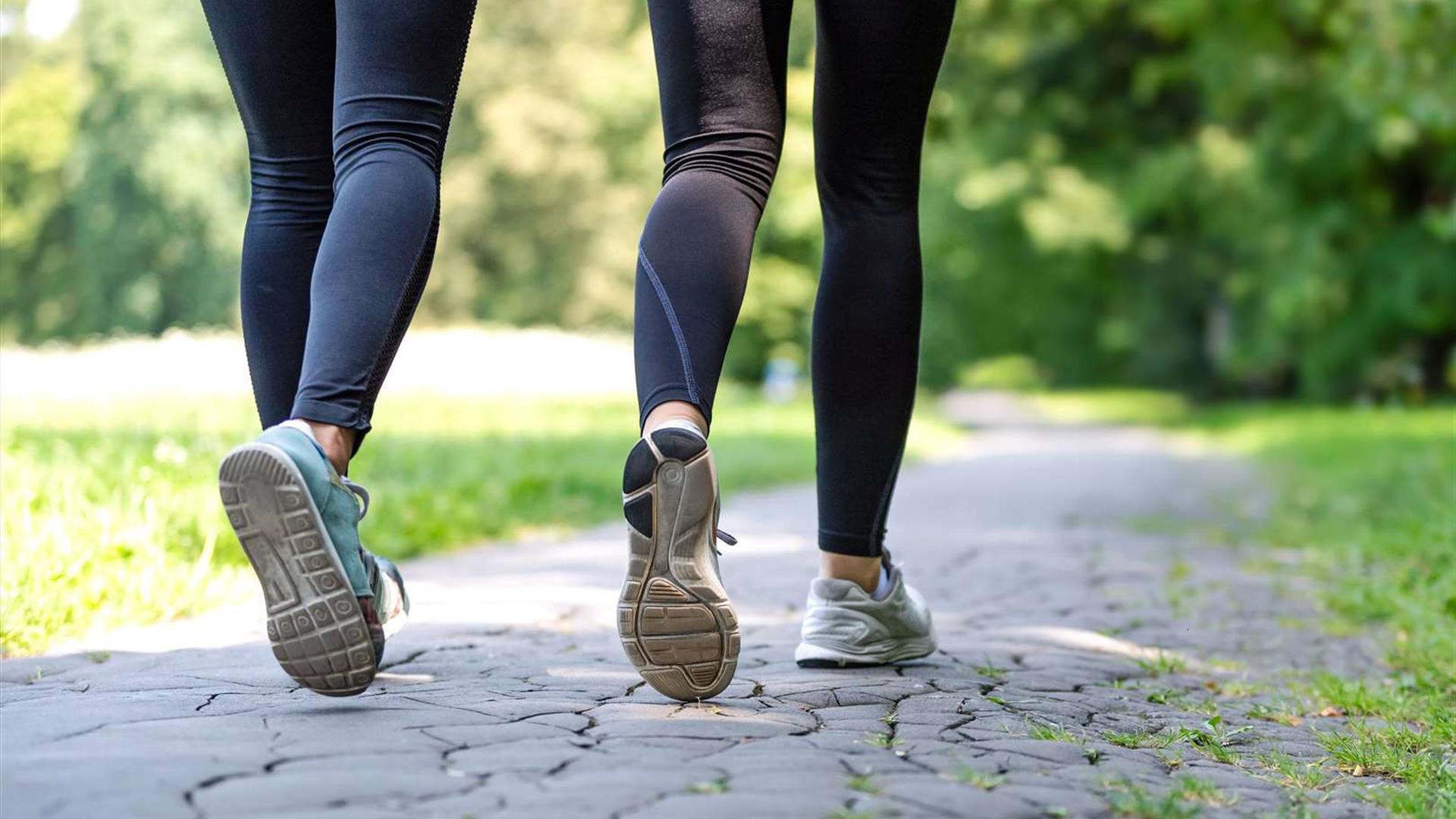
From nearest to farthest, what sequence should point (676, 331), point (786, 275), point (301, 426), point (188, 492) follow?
point (301, 426), point (676, 331), point (188, 492), point (786, 275)

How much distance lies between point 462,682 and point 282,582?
0.51m

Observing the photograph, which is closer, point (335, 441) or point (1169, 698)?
point (335, 441)

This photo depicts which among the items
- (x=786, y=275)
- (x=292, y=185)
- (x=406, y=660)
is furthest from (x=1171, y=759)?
(x=786, y=275)

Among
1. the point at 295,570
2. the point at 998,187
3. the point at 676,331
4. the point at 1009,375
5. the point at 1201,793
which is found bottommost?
the point at 1201,793

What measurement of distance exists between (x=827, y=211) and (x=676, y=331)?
513mm

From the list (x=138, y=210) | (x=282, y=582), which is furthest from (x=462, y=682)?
(x=138, y=210)

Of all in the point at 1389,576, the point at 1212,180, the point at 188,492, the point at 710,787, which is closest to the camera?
the point at 710,787

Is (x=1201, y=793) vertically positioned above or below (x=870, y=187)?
below

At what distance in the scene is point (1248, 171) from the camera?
20797mm

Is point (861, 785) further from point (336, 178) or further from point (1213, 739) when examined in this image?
point (336, 178)

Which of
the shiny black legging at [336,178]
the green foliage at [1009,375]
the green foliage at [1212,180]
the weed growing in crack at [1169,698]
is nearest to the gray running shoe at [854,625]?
the weed growing in crack at [1169,698]

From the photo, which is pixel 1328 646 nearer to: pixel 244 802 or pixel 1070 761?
pixel 1070 761

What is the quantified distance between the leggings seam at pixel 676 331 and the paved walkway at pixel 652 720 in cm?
44

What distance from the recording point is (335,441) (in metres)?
2.02
